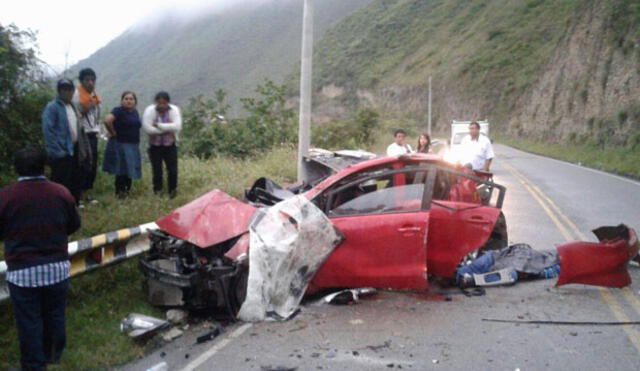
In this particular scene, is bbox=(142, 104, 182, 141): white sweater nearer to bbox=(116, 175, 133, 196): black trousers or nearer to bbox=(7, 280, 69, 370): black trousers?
bbox=(116, 175, 133, 196): black trousers

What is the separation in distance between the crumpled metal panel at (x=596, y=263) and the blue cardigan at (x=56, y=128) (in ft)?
19.8

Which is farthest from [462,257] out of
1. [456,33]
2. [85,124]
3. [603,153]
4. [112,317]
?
[456,33]

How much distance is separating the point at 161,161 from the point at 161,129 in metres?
0.66

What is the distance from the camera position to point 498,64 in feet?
214

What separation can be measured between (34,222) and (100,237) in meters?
1.59

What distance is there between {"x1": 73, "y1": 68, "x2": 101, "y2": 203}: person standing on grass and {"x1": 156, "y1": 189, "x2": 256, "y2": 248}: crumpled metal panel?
2.75 metres

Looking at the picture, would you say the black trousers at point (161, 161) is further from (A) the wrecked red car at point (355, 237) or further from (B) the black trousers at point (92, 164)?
(A) the wrecked red car at point (355, 237)

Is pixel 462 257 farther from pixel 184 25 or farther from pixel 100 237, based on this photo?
pixel 184 25

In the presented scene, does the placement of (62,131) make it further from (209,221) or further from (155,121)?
(209,221)

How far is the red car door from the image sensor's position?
18.9 ft

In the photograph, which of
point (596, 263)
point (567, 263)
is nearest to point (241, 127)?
point (567, 263)

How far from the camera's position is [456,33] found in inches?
3250

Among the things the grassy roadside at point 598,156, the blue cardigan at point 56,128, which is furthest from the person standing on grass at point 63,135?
the grassy roadside at point 598,156

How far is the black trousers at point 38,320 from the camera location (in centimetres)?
417
